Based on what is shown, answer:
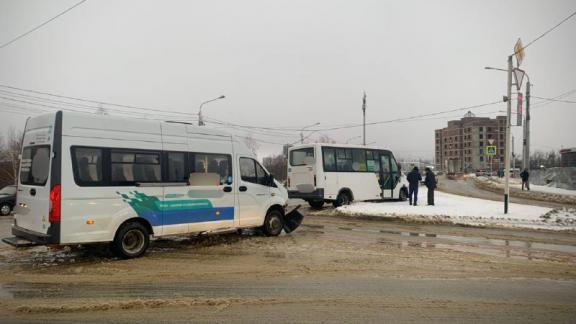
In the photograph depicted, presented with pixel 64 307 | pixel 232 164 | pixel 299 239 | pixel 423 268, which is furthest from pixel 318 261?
pixel 64 307

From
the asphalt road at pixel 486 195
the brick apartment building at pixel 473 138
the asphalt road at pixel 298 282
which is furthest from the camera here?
the brick apartment building at pixel 473 138

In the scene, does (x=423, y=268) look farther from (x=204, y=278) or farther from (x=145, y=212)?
(x=145, y=212)

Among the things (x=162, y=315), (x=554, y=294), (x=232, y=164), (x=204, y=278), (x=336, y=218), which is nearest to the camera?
(x=162, y=315)

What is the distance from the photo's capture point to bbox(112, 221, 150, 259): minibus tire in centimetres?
827

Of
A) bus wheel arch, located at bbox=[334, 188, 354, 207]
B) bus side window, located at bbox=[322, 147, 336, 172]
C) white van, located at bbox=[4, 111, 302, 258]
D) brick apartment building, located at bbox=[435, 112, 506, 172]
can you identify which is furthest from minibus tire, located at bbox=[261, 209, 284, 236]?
brick apartment building, located at bbox=[435, 112, 506, 172]

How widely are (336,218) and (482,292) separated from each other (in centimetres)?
1013

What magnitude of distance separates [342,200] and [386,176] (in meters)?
3.21

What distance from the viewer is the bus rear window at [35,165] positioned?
7.70m

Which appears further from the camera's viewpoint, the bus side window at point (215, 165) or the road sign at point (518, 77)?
the road sign at point (518, 77)

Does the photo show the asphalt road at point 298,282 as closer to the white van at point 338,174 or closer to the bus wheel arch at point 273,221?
the bus wheel arch at point 273,221

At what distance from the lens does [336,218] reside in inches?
639

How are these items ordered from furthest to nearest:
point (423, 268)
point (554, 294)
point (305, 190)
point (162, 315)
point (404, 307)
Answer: point (305, 190)
point (423, 268)
point (554, 294)
point (404, 307)
point (162, 315)

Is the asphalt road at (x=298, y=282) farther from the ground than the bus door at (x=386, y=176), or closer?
closer

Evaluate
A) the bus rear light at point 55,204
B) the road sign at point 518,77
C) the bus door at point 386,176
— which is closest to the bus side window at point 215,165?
the bus rear light at point 55,204
